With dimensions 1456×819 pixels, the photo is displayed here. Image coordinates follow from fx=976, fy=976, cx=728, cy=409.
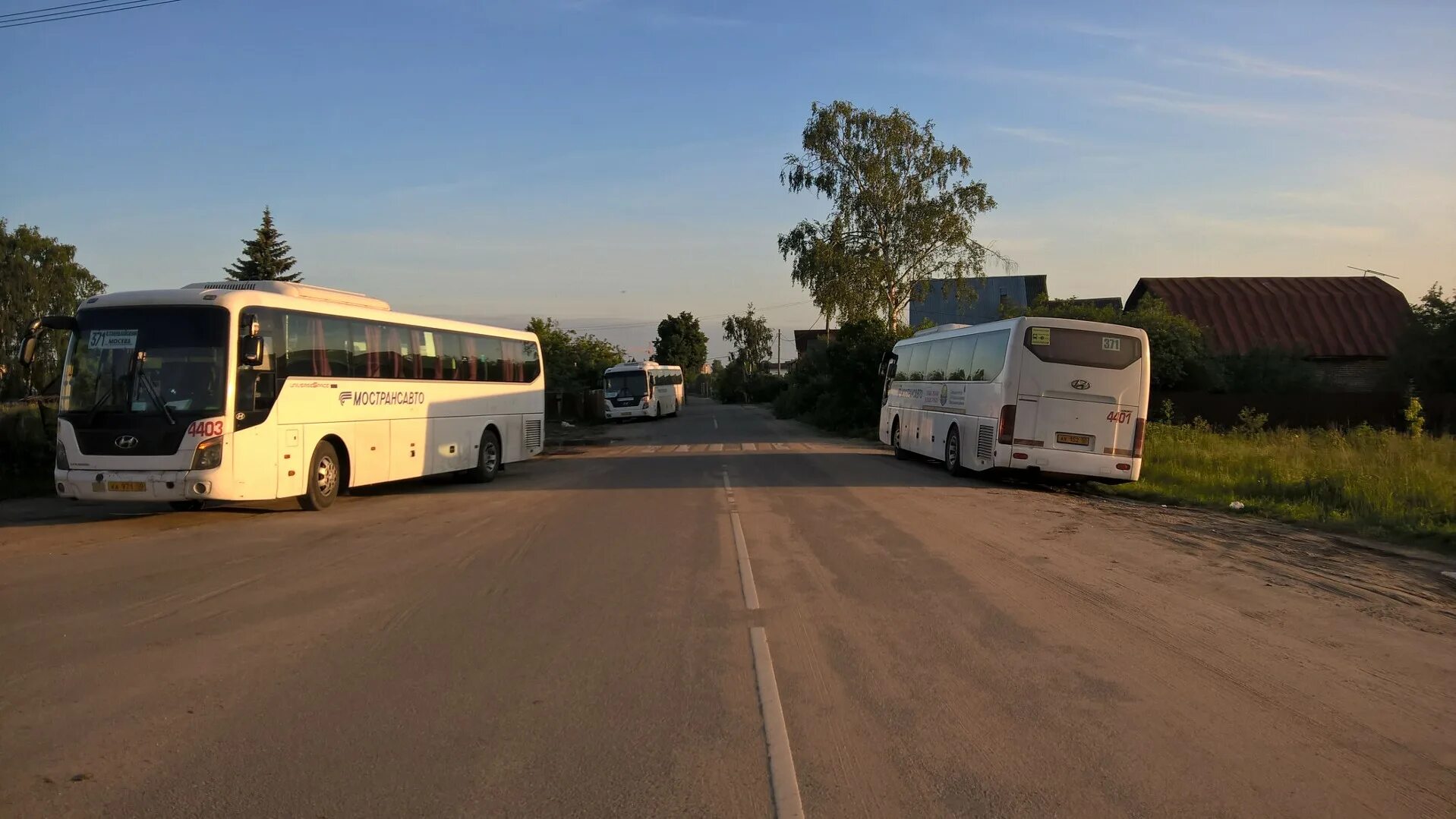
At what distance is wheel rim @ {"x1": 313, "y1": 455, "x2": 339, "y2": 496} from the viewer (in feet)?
47.7

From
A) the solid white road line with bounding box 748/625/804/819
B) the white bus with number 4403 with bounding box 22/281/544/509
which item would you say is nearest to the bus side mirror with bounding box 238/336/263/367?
the white bus with number 4403 with bounding box 22/281/544/509

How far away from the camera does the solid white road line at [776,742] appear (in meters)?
4.20

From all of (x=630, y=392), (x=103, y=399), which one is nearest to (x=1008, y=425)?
(x=103, y=399)

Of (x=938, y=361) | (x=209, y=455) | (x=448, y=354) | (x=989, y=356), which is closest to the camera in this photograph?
(x=209, y=455)

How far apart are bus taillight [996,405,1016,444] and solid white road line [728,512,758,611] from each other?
22.2 feet

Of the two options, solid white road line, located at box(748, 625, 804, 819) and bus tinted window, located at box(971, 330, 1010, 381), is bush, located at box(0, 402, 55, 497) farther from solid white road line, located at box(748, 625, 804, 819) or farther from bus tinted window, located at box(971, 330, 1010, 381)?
bus tinted window, located at box(971, 330, 1010, 381)

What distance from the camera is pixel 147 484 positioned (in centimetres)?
1218

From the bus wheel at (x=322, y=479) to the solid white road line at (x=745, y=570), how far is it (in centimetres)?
629

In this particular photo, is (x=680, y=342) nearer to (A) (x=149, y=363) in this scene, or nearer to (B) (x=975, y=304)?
(B) (x=975, y=304)

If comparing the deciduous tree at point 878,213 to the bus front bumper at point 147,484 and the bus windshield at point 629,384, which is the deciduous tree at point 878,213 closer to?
the bus windshield at point 629,384

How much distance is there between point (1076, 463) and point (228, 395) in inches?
536

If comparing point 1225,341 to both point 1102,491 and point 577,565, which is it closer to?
point 1102,491

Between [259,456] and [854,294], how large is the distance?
114ft

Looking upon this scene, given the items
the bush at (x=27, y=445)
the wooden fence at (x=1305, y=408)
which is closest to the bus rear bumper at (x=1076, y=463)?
the wooden fence at (x=1305, y=408)
